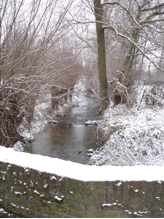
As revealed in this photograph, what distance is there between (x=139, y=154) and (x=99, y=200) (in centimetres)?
351

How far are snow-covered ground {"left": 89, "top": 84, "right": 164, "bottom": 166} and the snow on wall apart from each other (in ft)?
9.29

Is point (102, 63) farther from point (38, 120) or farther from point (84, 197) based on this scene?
point (84, 197)

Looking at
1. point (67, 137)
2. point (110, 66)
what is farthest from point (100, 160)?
point (110, 66)

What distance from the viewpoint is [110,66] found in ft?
42.8

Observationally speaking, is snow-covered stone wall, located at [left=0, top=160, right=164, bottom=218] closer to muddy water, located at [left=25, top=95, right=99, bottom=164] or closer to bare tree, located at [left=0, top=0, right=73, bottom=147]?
bare tree, located at [left=0, top=0, right=73, bottom=147]

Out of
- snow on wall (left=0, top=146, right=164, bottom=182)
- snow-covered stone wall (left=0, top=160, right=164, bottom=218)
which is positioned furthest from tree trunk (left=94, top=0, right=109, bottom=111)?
snow-covered stone wall (left=0, top=160, right=164, bottom=218)

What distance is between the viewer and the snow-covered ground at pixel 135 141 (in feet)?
18.7

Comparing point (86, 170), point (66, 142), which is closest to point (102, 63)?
point (66, 142)

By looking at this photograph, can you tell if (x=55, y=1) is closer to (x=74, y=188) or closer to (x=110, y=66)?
(x=74, y=188)

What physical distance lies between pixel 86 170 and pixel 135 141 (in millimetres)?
3534

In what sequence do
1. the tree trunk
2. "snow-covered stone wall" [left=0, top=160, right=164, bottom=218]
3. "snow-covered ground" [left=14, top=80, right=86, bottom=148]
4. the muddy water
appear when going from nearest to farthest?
"snow-covered stone wall" [left=0, top=160, right=164, bottom=218] → "snow-covered ground" [left=14, top=80, right=86, bottom=148] → the muddy water → the tree trunk

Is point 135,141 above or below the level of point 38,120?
below

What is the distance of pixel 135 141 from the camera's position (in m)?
6.03

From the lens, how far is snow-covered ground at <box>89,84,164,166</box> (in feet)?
18.7
